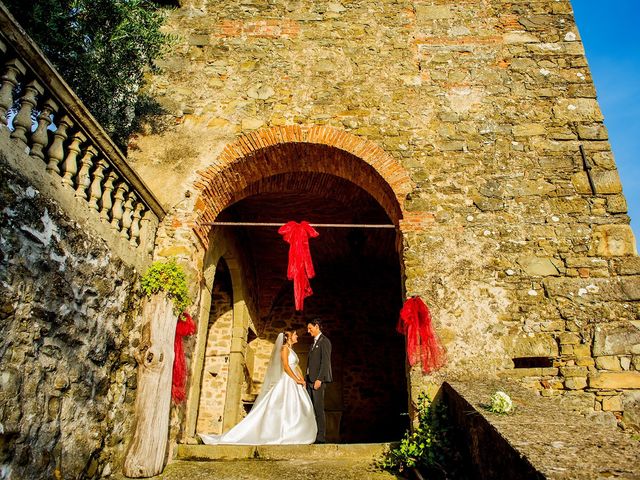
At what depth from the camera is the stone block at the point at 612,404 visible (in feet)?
14.7

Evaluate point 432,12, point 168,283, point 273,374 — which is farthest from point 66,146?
point 432,12

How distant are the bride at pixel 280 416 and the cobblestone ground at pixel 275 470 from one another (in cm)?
93

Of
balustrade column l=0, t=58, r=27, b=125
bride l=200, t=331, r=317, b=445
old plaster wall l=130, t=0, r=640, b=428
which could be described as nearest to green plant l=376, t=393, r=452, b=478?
old plaster wall l=130, t=0, r=640, b=428

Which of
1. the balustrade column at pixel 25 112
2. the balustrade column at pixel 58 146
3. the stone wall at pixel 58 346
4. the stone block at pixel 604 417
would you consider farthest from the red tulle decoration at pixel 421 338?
the balustrade column at pixel 25 112

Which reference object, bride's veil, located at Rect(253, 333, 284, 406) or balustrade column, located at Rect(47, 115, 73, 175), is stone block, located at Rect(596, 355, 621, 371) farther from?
balustrade column, located at Rect(47, 115, 73, 175)

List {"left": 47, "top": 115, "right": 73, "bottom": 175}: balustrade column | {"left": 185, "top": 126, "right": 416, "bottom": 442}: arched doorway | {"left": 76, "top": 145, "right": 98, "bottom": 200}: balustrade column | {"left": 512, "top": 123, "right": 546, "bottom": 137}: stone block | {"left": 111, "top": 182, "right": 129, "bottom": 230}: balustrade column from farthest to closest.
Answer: {"left": 185, "top": 126, "right": 416, "bottom": 442}: arched doorway → {"left": 512, "top": 123, "right": 546, "bottom": 137}: stone block → {"left": 111, "top": 182, "right": 129, "bottom": 230}: balustrade column → {"left": 76, "top": 145, "right": 98, "bottom": 200}: balustrade column → {"left": 47, "top": 115, "right": 73, "bottom": 175}: balustrade column

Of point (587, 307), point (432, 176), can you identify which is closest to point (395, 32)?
point (432, 176)

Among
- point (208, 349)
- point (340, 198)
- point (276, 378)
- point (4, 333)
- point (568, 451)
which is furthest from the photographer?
point (208, 349)

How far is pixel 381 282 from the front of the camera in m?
10.6

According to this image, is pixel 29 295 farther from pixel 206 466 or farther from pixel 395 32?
pixel 395 32

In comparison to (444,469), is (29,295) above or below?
above

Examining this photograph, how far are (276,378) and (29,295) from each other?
3.86 m

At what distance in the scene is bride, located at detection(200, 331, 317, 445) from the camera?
17.7 ft

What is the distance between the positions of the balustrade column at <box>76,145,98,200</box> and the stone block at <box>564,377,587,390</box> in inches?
193
